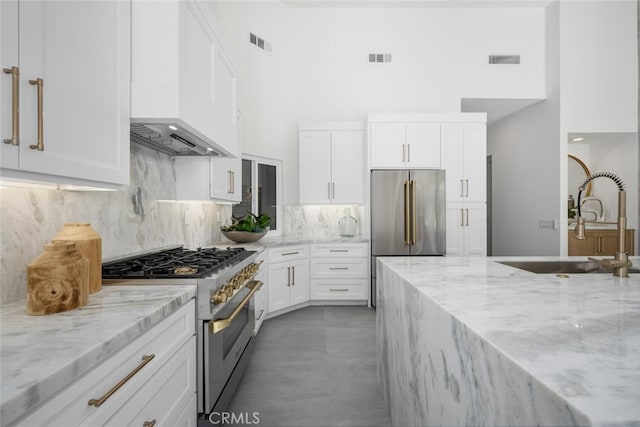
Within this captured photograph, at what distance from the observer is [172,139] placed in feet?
6.89

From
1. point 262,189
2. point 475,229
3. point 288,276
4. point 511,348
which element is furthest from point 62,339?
point 475,229

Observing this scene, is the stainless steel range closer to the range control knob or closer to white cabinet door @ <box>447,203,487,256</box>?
the range control knob

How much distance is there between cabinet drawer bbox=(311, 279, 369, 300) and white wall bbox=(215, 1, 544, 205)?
4.51 ft

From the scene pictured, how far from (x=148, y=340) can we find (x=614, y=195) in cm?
612

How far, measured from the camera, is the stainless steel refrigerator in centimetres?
418

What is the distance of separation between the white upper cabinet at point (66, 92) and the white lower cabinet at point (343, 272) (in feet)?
10.2

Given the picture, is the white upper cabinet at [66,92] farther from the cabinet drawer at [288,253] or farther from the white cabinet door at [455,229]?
the white cabinet door at [455,229]

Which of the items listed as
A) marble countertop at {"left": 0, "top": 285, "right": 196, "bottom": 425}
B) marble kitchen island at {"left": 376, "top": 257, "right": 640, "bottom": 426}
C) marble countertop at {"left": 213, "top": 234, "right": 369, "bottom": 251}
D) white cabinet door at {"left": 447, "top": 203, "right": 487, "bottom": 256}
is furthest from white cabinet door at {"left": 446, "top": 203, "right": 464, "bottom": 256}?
marble countertop at {"left": 0, "top": 285, "right": 196, "bottom": 425}

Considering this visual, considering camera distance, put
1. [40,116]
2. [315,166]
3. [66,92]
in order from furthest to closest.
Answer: [315,166], [66,92], [40,116]

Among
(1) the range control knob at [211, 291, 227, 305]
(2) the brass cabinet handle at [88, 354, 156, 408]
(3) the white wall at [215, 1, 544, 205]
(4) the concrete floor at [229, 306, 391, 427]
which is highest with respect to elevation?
(3) the white wall at [215, 1, 544, 205]

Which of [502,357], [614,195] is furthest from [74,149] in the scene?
[614,195]

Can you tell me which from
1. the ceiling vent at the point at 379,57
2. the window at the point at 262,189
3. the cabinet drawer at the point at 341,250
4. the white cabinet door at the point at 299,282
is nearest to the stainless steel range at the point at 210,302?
the white cabinet door at the point at 299,282

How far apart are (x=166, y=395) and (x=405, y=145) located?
386cm

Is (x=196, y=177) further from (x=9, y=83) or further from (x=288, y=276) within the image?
(x=9, y=83)
